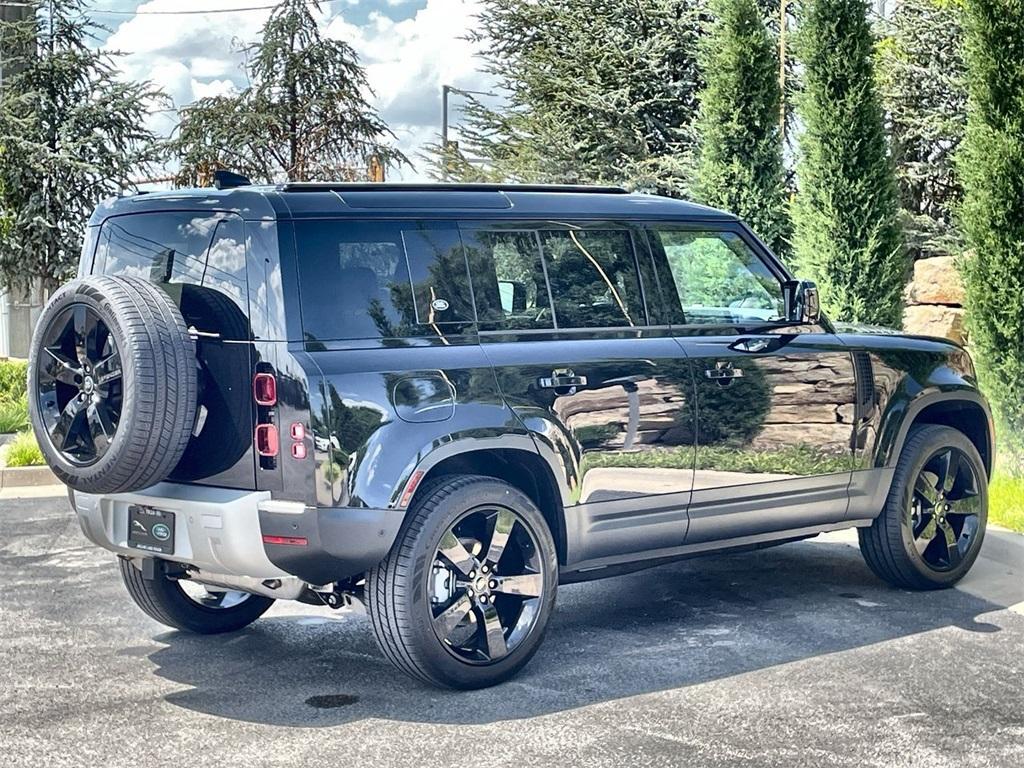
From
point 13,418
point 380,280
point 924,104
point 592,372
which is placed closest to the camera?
point 380,280

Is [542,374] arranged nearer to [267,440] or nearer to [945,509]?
[267,440]

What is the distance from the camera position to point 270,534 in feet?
17.1

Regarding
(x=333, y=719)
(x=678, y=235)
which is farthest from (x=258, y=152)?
(x=333, y=719)

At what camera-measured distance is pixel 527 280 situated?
19.6 feet

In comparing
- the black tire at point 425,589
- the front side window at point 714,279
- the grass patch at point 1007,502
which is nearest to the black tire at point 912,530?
the front side window at point 714,279

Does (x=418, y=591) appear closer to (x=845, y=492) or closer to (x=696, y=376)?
(x=696, y=376)

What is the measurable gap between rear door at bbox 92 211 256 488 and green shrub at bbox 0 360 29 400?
41.2 feet

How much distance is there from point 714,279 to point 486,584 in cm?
204

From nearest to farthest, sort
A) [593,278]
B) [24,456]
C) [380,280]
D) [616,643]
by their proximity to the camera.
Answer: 1. [380,280]
2. [593,278]
3. [616,643]
4. [24,456]

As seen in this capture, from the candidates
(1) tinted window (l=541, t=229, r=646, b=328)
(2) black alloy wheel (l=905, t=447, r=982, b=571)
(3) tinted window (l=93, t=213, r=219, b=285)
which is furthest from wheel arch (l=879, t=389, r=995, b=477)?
(3) tinted window (l=93, t=213, r=219, b=285)

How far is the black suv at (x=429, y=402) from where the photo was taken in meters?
5.21

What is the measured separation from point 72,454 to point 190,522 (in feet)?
1.79

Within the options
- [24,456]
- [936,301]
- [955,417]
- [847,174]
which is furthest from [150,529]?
[936,301]

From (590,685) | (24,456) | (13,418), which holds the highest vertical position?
(13,418)
